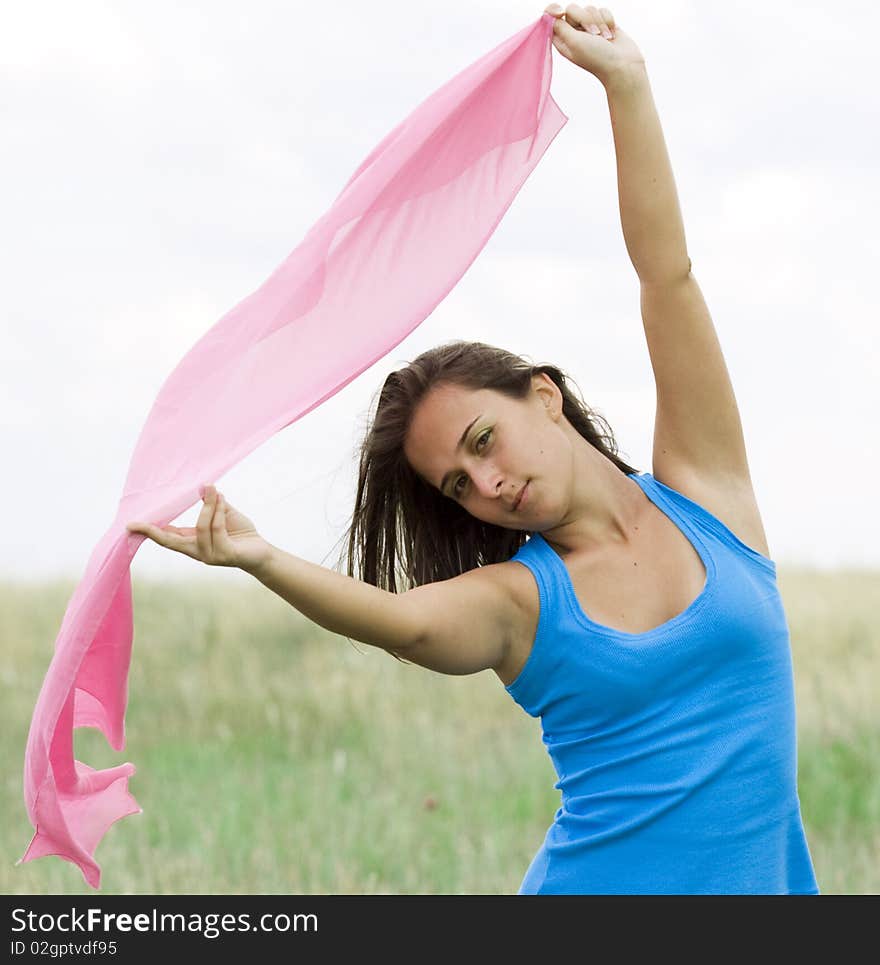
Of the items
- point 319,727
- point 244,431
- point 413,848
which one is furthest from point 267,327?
point 319,727

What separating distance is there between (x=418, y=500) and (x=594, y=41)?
1.12 meters

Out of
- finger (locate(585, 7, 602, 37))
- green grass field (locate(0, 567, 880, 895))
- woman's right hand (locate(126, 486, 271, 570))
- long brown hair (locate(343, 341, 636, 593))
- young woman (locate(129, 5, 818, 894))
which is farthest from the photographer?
green grass field (locate(0, 567, 880, 895))

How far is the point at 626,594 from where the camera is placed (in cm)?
300

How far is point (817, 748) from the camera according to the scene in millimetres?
7160

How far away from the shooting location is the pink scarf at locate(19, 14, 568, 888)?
2988 mm

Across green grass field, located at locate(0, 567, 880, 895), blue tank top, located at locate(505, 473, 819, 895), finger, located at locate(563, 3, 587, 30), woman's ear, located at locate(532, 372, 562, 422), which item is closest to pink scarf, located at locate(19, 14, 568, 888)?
finger, located at locate(563, 3, 587, 30)

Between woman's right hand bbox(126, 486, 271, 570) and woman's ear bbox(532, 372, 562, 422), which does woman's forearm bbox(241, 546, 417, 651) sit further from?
woman's ear bbox(532, 372, 562, 422)

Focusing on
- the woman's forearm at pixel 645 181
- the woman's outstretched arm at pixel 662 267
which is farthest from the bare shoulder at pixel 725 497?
the woman's forearm at pixel 645 181

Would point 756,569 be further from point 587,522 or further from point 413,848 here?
point 413,848

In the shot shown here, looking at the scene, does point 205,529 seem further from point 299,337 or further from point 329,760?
point 329,760

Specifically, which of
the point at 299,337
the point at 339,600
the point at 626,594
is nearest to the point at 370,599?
the point at 339,600

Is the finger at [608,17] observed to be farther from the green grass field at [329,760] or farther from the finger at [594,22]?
the green grass field at [329,760]
